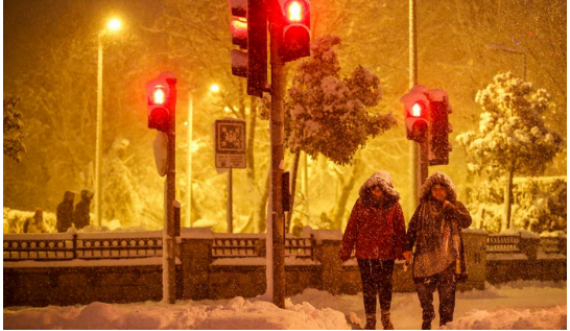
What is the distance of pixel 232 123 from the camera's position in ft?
33.6

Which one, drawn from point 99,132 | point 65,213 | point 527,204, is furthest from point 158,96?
point 527,204

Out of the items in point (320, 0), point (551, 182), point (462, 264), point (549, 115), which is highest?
point (320, 0)

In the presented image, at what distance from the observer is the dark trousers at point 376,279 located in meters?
8.23

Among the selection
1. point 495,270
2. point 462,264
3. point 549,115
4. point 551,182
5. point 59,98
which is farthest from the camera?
point 59,98

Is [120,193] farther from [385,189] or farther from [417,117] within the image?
[385,189]

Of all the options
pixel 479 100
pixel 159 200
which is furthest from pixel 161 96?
pixel 159 200

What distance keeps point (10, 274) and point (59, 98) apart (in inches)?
819

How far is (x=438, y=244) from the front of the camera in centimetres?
808

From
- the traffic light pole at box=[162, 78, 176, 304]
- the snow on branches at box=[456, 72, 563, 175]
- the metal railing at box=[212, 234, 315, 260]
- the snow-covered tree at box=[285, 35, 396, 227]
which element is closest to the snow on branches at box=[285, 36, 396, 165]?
the snow-covered tree at box=[285, 35, 396, 227]

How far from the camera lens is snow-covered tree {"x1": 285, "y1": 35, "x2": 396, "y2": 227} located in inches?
599

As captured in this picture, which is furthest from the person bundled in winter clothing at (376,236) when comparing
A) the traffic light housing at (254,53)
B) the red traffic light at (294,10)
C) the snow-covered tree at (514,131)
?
the snow-covered tree at (514,131)

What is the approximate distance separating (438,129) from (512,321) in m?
3.77

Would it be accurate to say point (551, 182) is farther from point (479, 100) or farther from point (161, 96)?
point (161, 96)

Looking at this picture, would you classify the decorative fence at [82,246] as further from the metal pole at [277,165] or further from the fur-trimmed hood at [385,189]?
the fur-trimmed hood at [385,189]
